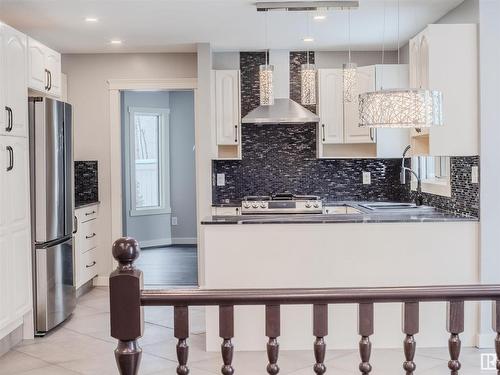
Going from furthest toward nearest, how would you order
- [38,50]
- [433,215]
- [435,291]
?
[38,50] < [433,215] < [435,291]

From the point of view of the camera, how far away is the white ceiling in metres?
4.72

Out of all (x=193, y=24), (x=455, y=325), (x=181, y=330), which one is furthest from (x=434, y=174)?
(x=181, y=330)

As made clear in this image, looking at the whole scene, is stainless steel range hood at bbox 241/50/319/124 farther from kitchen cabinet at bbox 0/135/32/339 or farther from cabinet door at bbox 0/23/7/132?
cabinet door at bbox 0/23/7/132

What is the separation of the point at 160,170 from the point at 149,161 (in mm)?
214

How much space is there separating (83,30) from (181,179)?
4.27m

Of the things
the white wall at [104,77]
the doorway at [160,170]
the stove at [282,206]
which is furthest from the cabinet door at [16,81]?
the doorway at [160,170]

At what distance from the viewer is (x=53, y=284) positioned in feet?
15.8

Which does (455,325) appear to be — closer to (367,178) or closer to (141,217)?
(367,178)

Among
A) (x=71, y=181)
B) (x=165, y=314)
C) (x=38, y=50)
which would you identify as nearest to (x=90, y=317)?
(x=165, y=314)

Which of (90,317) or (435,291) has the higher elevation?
(435,291)

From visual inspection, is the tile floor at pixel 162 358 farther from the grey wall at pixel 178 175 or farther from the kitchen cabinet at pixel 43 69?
the grey wall at pixel 178 175

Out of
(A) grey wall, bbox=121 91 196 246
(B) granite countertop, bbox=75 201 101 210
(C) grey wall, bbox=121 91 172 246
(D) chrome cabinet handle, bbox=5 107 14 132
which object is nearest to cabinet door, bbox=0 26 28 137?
(D) chrome cabinet handle, bbox=5 107 14 132

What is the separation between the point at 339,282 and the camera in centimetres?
419

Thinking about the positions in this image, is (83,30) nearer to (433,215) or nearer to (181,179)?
(433,215)
